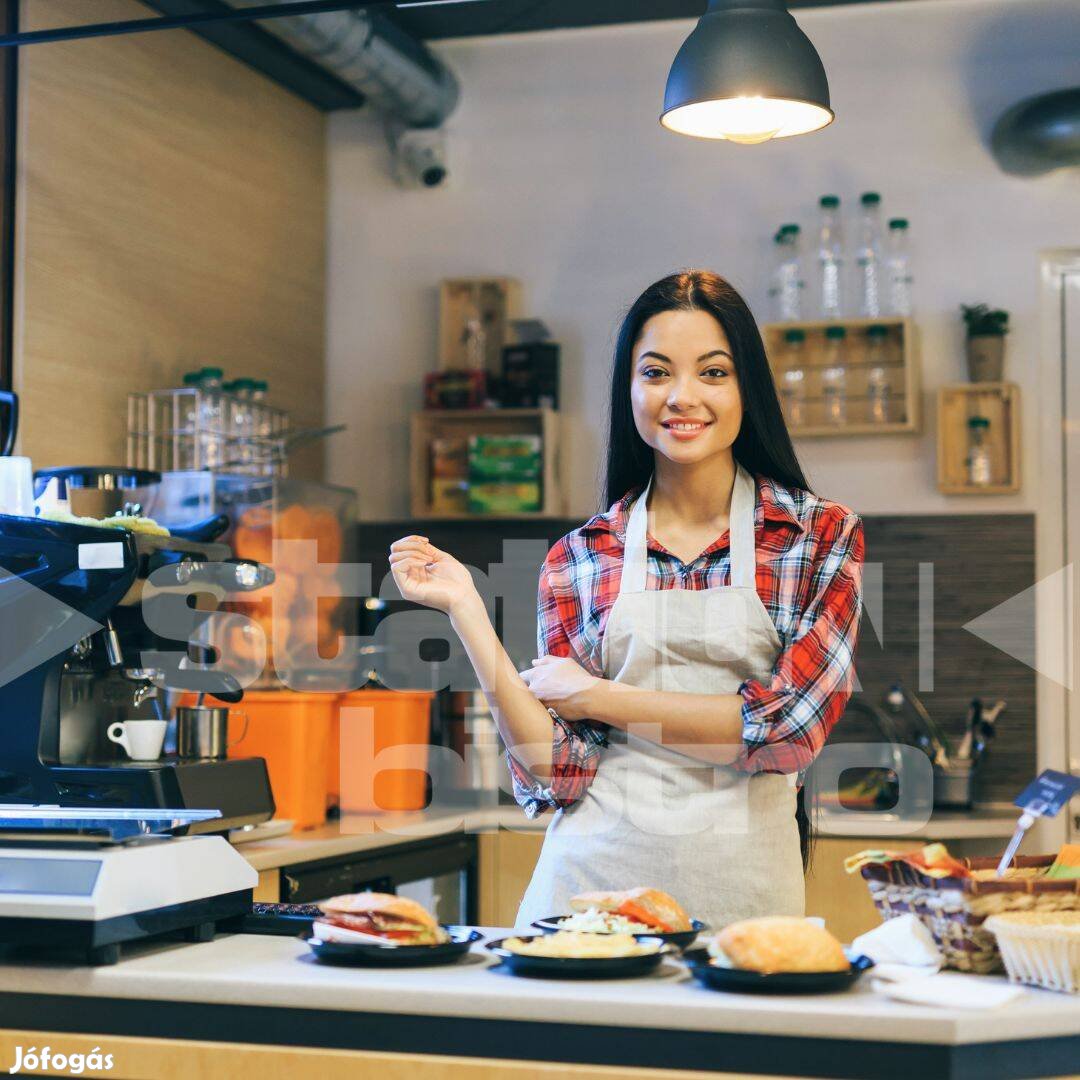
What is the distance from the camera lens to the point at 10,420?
108 inches

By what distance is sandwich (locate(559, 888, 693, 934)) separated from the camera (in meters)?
1.54

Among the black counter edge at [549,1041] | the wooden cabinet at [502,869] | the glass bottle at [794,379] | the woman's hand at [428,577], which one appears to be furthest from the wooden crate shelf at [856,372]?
the black counter edge at [549,1041]

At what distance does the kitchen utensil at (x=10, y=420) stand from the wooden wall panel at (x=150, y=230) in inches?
16.9

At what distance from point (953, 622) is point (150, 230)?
7.60ft

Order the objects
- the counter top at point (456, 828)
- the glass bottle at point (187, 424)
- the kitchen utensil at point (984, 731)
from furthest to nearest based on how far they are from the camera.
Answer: the kitchen utensil at point (984, 731), the glass bottle at point (187, 424), the counter top at point (456, 828)

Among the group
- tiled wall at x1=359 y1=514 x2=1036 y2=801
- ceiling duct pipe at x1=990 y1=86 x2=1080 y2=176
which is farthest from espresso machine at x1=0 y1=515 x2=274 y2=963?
ceiling duct pipe at x1=990 y1=86 x2=1080 y2=176

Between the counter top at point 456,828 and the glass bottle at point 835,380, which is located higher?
the glass bottle at point 835,380

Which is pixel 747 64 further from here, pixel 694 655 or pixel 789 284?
pixel 789 284

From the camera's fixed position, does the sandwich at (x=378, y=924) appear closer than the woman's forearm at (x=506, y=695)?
Yes

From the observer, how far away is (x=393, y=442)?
4512 mm

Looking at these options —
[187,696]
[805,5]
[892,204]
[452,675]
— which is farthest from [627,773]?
[805,5]

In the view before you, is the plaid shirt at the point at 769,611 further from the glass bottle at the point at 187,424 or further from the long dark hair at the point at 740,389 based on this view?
the glass bottle at the point at 187,424

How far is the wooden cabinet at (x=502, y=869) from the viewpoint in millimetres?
3668

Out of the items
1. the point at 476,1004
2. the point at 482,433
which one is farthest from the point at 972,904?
the point at 482,433
